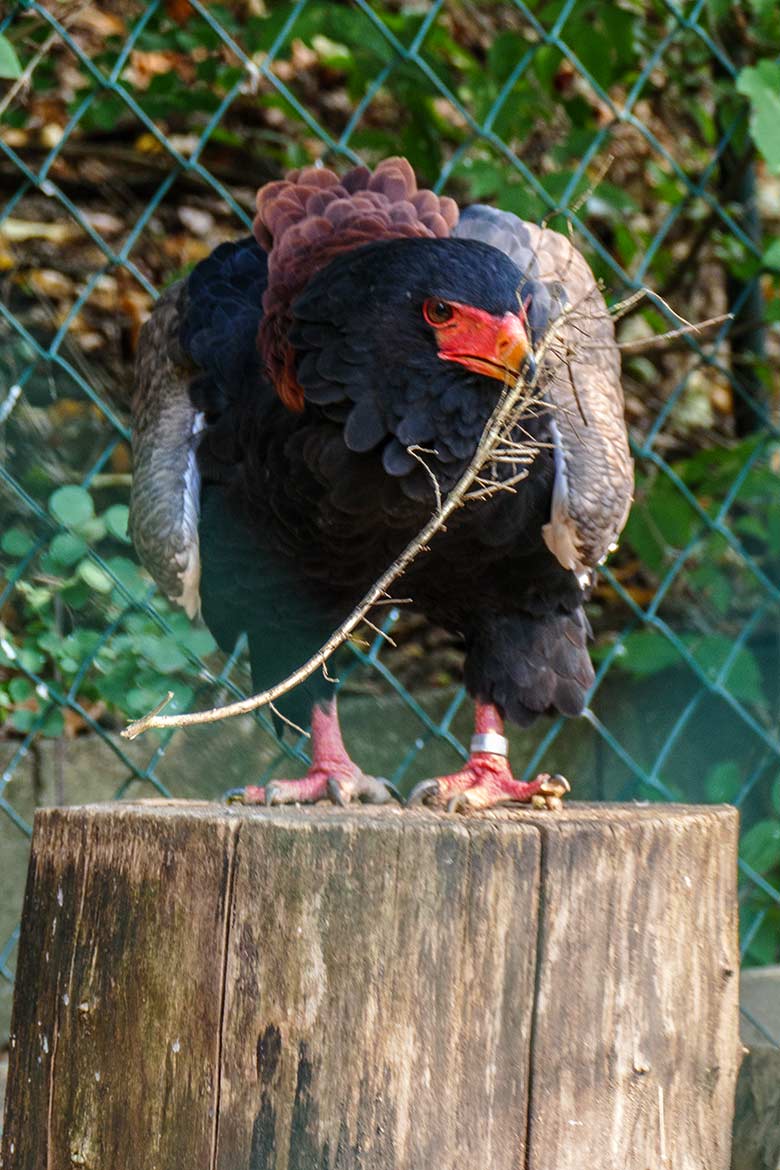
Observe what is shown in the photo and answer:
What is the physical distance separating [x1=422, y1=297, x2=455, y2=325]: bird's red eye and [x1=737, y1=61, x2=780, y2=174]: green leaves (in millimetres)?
1036

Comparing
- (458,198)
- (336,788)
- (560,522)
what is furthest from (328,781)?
(458,198)

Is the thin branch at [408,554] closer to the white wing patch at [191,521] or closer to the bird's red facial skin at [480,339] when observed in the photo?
the bird's red facial skin at [480,339]

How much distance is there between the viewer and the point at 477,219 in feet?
9.32

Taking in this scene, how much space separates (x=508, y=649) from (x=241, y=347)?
29.3 inches

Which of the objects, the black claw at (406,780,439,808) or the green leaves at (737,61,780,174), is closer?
the black claw at (406,780,439,808)

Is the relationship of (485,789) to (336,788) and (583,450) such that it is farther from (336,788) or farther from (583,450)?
(583,450)

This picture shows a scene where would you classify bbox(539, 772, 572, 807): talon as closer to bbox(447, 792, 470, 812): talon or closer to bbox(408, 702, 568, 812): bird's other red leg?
bbox(408, 702, 568, 812): bird's other red leg

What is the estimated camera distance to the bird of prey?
2.19 meters

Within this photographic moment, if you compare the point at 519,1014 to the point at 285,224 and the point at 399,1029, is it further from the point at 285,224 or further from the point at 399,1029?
the point at 285,224

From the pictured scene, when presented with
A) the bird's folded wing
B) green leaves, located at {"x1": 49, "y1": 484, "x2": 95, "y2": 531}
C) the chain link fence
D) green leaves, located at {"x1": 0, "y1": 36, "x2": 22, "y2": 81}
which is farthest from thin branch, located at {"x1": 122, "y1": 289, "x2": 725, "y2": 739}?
green leaves, located at {"x1": 0, "y1": 36, "x2": 22, "y2": 81}

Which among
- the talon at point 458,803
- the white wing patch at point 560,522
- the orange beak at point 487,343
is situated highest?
the orange beak at point 487,343

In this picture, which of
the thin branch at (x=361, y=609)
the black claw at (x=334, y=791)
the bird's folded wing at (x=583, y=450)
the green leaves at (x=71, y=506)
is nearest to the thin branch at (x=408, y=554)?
the thin branch at (x=361, y=609)

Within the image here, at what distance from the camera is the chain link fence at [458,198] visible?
112 inches

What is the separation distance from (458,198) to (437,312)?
259 cm
